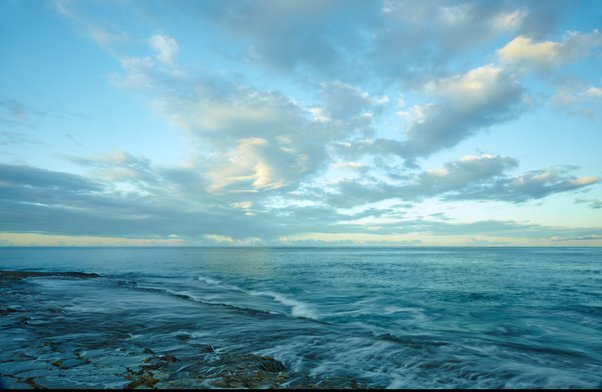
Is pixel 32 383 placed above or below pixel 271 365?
above

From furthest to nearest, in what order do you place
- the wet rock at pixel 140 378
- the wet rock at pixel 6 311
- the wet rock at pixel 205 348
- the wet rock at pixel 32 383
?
the wet rock at pixel 6 311, the wet rock at pixel 205 348, the wet rock at pixel 140 378, the wet rock at pixel 32 383

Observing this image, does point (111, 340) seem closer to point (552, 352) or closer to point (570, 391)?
point (570, 391)

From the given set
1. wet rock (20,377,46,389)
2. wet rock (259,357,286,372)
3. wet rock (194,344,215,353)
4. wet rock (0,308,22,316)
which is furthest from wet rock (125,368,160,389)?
wet rock (0,308,22,316)

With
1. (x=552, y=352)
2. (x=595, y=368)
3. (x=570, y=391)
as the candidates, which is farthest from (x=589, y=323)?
(x=570, y=391)

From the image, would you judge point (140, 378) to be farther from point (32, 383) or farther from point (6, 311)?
point (6, 311)

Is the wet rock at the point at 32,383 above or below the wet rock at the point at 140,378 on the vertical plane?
above

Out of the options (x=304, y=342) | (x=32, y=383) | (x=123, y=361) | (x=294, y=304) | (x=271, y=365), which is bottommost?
(x=294, y=304)

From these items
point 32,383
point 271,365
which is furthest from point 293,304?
point 32,383

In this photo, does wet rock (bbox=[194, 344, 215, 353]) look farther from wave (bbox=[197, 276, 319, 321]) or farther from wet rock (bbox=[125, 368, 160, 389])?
wave (bbox=[197, 276, 319, 321])

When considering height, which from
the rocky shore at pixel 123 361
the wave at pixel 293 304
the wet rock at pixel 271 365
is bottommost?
the wave at pixel 293 304

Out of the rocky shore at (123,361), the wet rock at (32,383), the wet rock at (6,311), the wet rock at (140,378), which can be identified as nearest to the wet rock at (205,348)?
the rocky shore at (123,361)

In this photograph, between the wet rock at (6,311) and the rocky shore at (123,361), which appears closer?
the rocky shore at (123,361)

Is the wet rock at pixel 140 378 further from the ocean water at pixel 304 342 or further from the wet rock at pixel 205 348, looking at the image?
the wet rock at pixel 205 348

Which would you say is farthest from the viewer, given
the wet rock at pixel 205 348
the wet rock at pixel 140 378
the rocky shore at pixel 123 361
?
the wet rock at pixel 205 348
